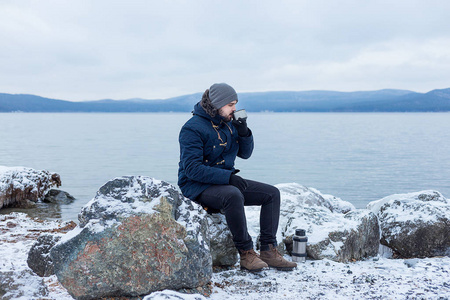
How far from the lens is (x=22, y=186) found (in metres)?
13.1

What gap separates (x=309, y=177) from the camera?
79.4 ft

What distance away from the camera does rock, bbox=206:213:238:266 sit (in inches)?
229

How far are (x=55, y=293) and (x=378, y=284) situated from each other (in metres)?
3.85

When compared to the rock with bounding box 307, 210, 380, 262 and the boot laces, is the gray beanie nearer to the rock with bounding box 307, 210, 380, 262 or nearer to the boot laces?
the boot laces

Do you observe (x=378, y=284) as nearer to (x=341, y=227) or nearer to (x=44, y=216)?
(x=341, y=227)

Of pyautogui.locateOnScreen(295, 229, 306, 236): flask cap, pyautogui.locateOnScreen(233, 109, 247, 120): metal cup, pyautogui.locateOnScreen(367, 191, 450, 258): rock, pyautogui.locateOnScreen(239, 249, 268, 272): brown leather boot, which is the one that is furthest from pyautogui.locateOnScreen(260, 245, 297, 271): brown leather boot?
pyautogui.locateOnScreen(367, 191, 450, 258): rock

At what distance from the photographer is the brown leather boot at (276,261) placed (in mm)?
5770

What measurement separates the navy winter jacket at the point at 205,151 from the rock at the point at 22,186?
8.54 meters

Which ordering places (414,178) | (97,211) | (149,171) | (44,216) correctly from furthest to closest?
(149,171), (414,178), (44,216), (97,211)

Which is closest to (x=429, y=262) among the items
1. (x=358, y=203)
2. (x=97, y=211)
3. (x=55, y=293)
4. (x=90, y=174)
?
(x=97, y=211)

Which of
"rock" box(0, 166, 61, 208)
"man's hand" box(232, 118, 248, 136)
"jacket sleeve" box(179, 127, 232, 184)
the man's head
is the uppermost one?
the man's head

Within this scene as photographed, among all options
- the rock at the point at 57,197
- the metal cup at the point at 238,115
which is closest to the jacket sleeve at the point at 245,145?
the metal cup at the point at 238,115

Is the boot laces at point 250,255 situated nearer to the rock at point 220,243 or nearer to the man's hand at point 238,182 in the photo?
the rock at point 220,243

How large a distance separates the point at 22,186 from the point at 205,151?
938 centimetres
